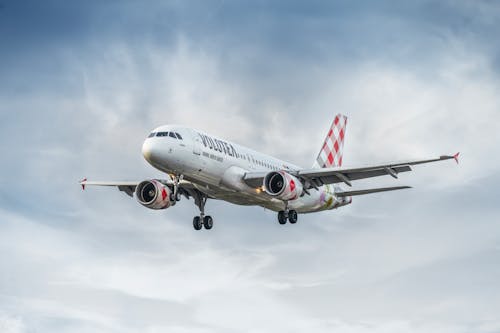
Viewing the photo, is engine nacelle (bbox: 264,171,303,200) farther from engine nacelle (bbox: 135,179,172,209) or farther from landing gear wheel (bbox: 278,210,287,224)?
engine nacelle (bbox: 135,179,172,209)

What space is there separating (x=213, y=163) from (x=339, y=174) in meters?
8.25

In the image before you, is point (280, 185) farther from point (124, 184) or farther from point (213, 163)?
point (124, 184)

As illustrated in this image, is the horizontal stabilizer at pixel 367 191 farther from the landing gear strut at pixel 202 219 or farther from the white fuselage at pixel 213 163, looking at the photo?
the landing gear strut at pixel 202 219

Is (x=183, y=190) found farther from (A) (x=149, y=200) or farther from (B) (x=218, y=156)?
(B) (x=218, y=156)

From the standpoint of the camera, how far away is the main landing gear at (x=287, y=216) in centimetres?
5366

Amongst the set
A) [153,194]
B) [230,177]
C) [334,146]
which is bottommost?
[230,177]

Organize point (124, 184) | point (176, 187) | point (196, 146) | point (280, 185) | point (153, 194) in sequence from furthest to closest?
point (124, 184) < point (153, 194) < point (280, 185) < point (176, 187) < point (196, 146)

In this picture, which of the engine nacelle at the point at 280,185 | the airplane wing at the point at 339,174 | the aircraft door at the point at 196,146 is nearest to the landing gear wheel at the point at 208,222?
the airplane wing at the point at 339,174

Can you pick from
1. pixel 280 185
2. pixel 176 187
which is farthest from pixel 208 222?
pixel 176 187

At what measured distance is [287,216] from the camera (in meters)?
53.7

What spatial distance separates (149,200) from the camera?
52250mm

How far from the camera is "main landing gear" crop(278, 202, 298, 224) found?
53.7 m

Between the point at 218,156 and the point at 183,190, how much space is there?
300 inches

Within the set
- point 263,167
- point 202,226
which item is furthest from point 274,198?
point 202,226
